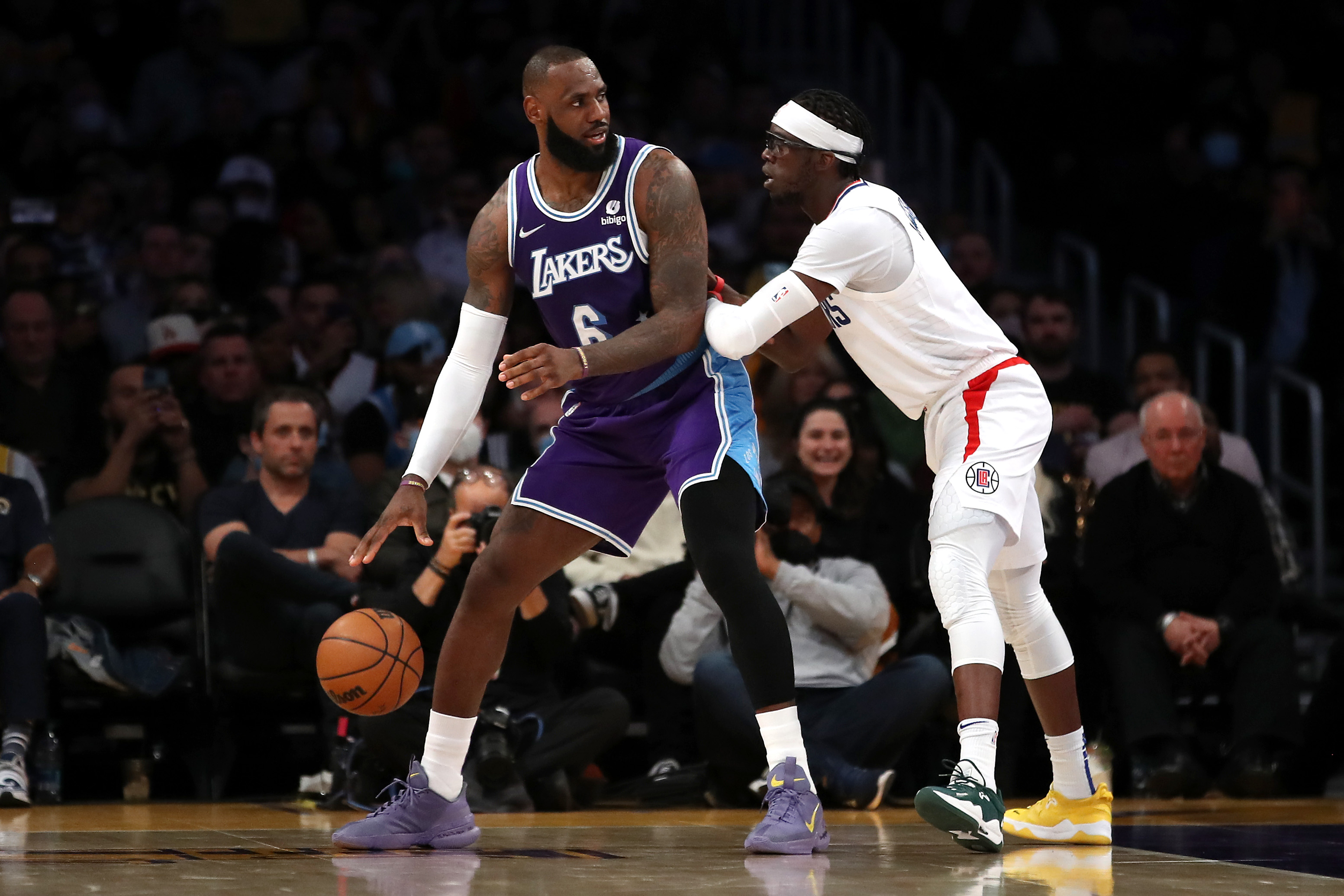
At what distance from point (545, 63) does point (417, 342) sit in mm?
3985

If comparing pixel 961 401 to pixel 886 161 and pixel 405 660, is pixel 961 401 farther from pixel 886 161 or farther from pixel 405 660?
pixel 886 161

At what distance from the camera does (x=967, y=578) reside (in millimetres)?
4578

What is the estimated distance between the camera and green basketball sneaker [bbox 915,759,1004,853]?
14.4ft

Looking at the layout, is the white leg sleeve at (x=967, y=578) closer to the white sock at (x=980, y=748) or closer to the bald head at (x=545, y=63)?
the white sock at (x=980, y=748)

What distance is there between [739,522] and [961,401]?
0.70 meters

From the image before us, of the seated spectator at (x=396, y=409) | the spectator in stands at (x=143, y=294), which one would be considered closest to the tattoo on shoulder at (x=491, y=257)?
the seated spectator at (x=396, y=409)

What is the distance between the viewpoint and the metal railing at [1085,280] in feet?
34.6

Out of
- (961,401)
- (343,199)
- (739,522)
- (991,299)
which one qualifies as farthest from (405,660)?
(343,199)

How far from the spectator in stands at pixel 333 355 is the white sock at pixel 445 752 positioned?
396 centimetres

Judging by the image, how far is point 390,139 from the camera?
1149 centimetres

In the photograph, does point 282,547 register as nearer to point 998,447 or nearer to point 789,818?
point 789,818

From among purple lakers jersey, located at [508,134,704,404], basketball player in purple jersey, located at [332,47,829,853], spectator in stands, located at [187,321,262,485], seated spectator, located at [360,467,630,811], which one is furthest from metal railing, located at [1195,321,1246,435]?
purple lakers jersey, located at [508,134,704,404]

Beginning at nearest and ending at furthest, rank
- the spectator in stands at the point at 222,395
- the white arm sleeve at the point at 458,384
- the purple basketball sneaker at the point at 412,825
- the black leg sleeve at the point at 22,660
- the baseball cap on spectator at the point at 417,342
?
the purple basketball sneaker at the point at 412,825 < the white arm sleeve at the point at 458,384 < the black leg sleeve at the point at 22,660 < the spectator in stands at the point at 222,395 < the baseball cap on spectator at the point at 417,342

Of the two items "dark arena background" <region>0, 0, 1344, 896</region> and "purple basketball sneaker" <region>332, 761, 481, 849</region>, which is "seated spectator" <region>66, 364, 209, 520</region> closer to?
"dark arena background" <region>0, 0, 1344, 896</region>
